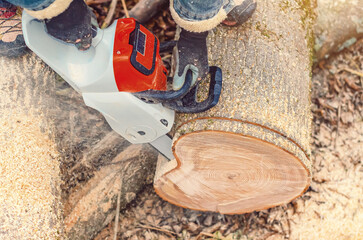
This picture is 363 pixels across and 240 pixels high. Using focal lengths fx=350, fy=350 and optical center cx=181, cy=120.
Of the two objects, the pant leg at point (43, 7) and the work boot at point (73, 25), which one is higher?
the pant leg at point (43, 7)

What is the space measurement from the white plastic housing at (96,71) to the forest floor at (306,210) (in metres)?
0.99

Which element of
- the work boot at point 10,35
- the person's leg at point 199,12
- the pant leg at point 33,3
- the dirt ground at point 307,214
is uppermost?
the pant leg at point 33,3

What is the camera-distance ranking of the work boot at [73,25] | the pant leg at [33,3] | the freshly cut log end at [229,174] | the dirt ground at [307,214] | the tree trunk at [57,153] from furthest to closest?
the dirt ground at [307,214] < the freshly cut log end at [229,174] < the tree trunk at [57,153] < the work boot at [73,25] < the pant leg at [33,3]

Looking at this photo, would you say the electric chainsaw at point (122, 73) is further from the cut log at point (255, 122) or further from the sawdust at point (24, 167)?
the sawdust at point (24, 167)

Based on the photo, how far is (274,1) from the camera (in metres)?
1.98

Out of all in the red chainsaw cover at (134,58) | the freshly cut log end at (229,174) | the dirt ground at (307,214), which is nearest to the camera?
the red chainsaw cover at (134,58)

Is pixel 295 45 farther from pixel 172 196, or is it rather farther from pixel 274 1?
pixel 172 196

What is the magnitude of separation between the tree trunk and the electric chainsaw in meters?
0.21

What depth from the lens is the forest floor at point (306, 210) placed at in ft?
7.77

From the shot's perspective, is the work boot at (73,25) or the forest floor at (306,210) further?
the forest floor at (306,210)

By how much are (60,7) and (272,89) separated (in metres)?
1.03

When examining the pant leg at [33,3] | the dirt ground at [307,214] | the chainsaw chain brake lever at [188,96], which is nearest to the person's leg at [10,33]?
the pant leg at [33,3]

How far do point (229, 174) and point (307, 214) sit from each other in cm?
87

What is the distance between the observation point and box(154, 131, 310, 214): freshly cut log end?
170cm
